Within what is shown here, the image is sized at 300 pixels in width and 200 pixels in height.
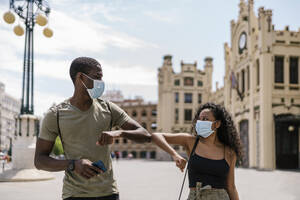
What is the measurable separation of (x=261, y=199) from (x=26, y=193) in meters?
7.19

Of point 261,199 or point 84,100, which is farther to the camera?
point 261,199

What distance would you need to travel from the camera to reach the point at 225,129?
4.67 m

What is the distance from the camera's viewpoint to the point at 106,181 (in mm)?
2977

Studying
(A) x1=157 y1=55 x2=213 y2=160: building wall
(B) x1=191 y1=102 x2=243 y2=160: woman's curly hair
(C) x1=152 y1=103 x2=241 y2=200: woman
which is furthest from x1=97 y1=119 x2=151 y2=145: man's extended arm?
(A) x1=157 y1=55 x2=213 y2=160: building wall

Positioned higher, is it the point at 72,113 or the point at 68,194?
the point at 72,113

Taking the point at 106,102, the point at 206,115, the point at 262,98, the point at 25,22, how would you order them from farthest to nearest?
1. the point at 262,98
2. the point at 25,22
3. the point at 206,115
4. the point at 106,102

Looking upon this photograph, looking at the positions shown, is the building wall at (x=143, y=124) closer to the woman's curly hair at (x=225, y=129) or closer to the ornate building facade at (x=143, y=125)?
the ornate building facade at (x=143, y=125)

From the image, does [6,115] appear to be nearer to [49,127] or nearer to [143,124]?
[143,124]

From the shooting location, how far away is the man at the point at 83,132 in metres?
2.90

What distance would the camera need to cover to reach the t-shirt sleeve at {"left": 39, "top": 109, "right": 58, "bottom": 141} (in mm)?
2928

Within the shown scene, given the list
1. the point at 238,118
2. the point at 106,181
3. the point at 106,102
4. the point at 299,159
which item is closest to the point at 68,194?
the point at 106,181

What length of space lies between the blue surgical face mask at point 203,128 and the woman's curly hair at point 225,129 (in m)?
0.24

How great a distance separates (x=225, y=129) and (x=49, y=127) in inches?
91.6

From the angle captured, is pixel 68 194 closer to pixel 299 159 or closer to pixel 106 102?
pixel 106 102
